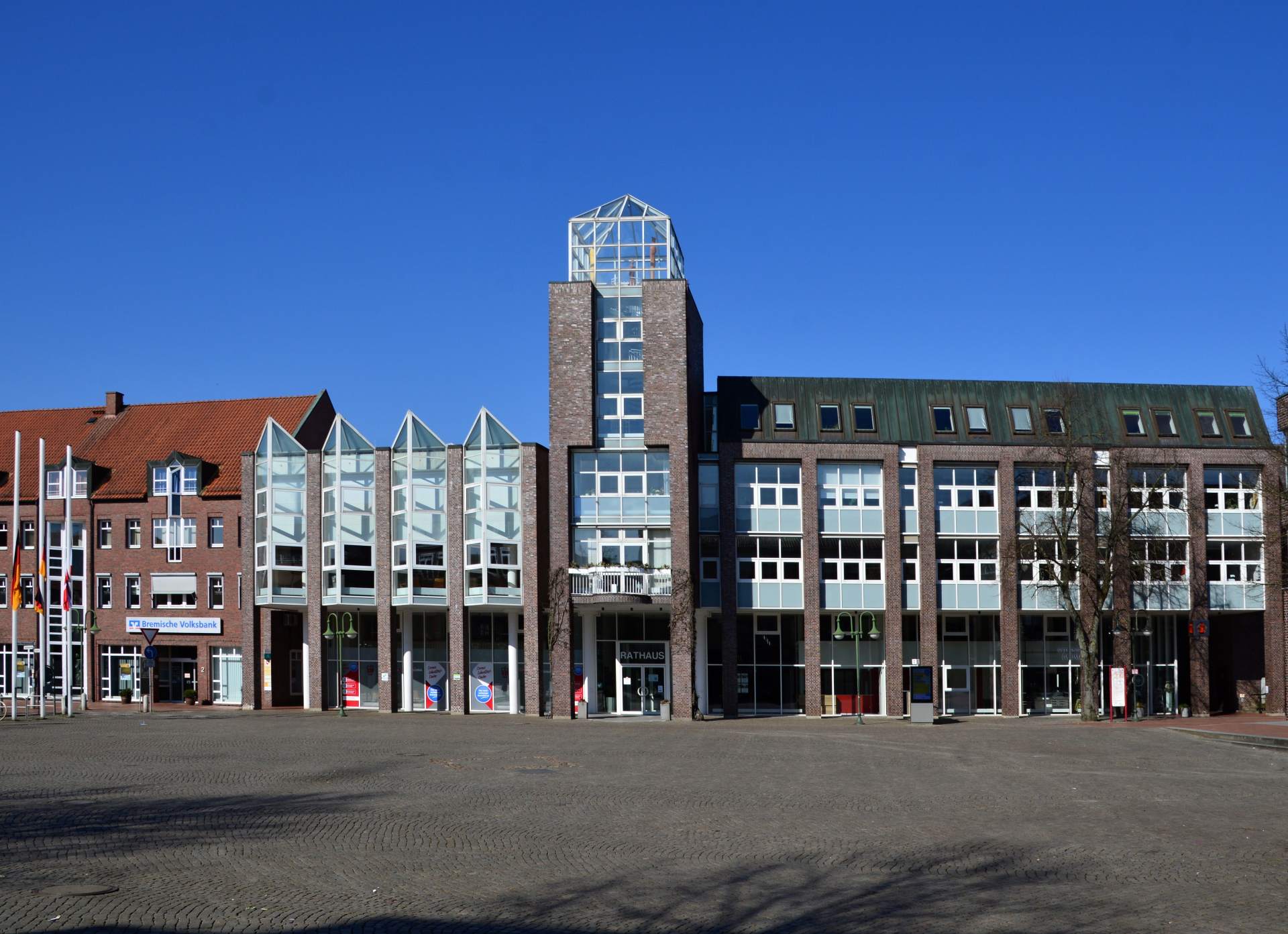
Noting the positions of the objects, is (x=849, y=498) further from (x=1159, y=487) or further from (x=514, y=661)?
(x=514, y=661)

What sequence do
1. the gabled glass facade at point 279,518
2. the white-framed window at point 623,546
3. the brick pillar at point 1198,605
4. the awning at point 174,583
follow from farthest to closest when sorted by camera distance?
the awning at point 174,583, the gabled glass facade at point 279,518, the brick pillar at point 1198,605, the white-framed window at point 623,546

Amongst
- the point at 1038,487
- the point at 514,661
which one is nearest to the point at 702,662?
the point at 514,661

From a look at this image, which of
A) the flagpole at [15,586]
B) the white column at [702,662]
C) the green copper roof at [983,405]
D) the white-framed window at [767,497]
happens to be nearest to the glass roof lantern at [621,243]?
the green copper roof at [983,405]

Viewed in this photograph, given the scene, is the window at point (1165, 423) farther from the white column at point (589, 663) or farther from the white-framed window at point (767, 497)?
the white column at point (589, 663)

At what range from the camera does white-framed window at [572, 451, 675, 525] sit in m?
50.6

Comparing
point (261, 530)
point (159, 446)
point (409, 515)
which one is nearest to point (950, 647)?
point (409, 515)

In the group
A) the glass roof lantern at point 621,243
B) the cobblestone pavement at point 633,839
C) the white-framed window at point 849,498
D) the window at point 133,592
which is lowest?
the cobblestone pavement at point 633,839

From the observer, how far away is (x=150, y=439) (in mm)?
64438

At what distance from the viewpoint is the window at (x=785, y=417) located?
54.1 metres

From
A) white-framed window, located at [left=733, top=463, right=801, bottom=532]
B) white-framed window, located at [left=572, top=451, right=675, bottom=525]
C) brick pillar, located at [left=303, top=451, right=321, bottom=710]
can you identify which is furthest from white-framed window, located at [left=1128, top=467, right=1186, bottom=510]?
brick pillar, located at [left=303, top=451, right=321, bottom=710]

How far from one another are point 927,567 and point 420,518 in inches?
757

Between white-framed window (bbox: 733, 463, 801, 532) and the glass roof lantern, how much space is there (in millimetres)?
7951

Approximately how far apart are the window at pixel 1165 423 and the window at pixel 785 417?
1454 centimetres

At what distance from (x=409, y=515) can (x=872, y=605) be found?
1781cm
